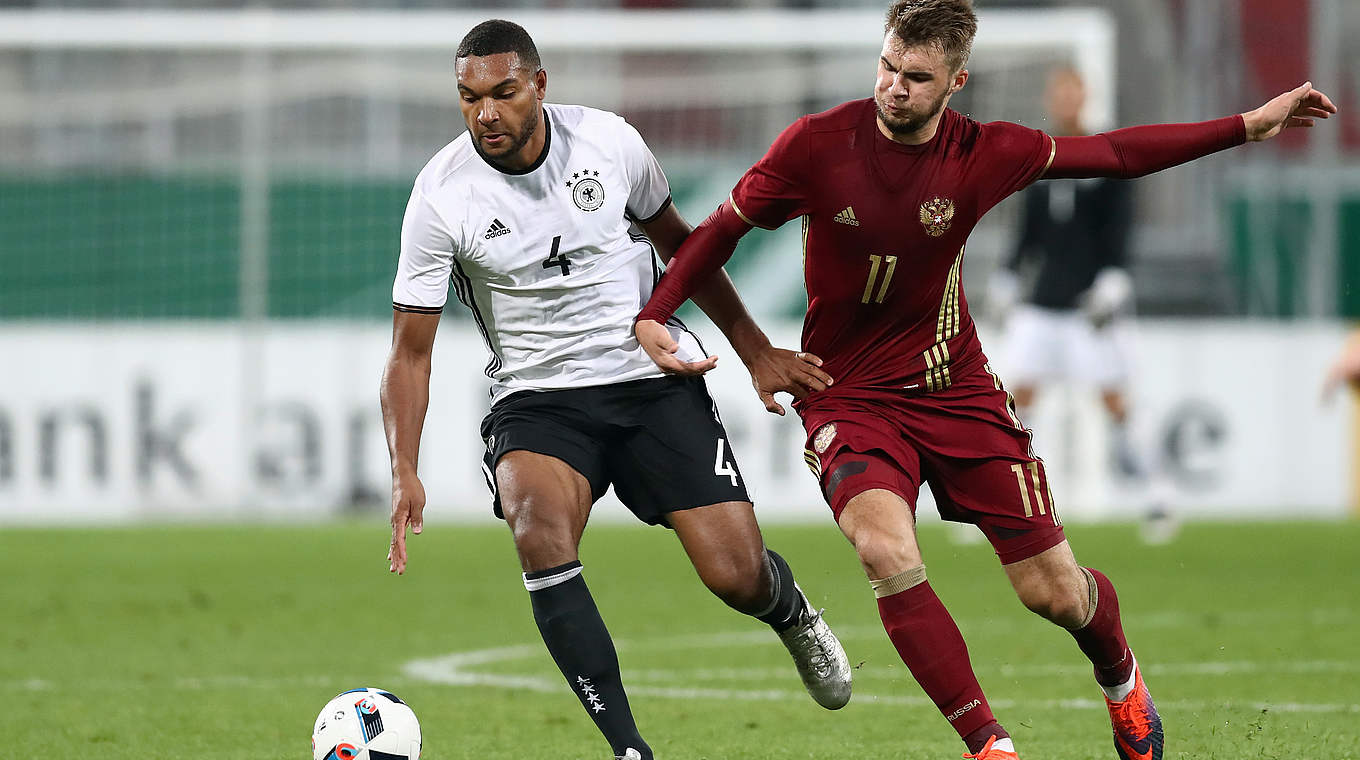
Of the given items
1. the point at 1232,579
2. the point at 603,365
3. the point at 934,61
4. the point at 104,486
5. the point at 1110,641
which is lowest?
the point at 104,486

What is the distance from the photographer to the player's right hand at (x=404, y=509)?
15.8 ft

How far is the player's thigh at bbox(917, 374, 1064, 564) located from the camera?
4957 mm

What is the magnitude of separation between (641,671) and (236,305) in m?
9.41

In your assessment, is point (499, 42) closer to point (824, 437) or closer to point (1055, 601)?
point (824, 437)

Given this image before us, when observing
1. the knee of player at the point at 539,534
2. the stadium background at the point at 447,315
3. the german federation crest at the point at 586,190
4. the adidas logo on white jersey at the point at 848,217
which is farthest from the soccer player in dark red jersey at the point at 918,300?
the stadium background at the point at 447,315

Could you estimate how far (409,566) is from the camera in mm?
11523

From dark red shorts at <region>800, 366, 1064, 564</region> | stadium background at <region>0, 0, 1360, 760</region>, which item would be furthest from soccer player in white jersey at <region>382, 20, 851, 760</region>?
stadium background at <region>0, 0, 1360, 760</region>

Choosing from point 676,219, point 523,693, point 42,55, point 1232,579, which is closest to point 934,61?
point 676,219

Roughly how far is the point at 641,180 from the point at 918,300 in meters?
0.93

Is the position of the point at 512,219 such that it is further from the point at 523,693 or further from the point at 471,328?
the point at 471,328

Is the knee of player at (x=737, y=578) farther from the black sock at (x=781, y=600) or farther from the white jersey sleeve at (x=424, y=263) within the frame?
the white jersey sleeve at (x=424, y=263)

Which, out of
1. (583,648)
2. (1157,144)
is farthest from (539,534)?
(1157,144)

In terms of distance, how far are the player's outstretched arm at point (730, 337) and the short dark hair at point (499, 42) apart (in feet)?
2.18

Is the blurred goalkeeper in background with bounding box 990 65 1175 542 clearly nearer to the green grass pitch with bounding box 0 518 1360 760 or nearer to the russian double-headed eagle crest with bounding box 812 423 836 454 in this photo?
the green grass pitch with bounding box 0 518 1360 760
